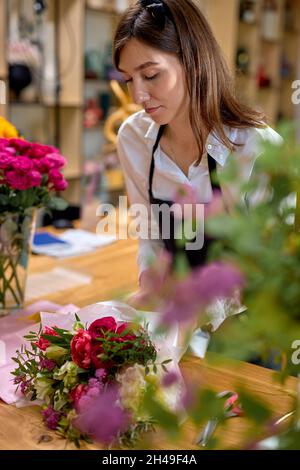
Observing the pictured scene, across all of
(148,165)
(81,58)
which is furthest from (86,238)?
(81,58)

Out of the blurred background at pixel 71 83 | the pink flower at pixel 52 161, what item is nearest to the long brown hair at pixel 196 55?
the pink flower at pixel 52 161

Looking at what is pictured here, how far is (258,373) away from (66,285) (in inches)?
27.8

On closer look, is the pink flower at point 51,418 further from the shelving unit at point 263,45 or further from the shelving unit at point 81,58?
the shelving unit at point 263,45

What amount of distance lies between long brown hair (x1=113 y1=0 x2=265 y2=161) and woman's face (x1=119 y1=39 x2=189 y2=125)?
18 mm

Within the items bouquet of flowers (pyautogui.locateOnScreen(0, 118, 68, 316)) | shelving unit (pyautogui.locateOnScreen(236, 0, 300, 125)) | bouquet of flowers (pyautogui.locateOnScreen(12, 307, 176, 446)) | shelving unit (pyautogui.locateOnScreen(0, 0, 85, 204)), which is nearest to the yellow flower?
bouquet of flowers (pyautogui.locateOnScreen(0, 118, 68, 316))

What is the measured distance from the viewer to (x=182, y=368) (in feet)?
3.77

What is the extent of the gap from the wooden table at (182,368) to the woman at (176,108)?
191 millimetres

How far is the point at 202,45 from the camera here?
1476mm

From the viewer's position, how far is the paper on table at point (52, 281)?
5.33ft

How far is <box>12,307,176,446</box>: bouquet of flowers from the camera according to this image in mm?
843

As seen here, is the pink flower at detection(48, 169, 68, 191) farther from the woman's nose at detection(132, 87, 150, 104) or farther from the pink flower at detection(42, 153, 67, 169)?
the woman's nose at detection(132, 87, 150, 104)

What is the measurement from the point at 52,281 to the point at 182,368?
2.21 feet

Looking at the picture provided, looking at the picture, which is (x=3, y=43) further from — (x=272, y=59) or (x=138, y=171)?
(x=272, y=59)

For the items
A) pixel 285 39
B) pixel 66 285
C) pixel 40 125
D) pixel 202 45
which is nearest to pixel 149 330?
pixel 66 285
